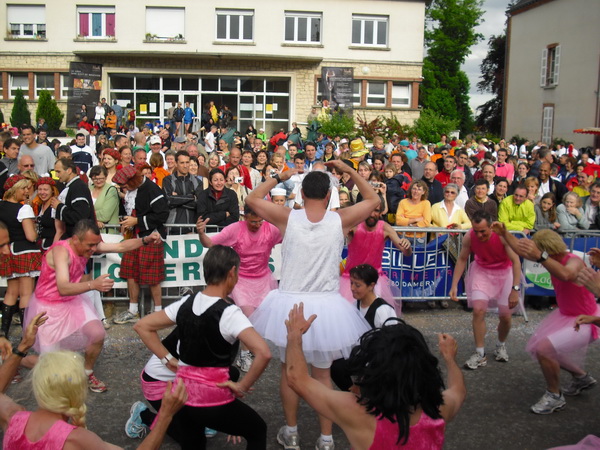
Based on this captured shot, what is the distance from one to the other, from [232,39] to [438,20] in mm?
22457

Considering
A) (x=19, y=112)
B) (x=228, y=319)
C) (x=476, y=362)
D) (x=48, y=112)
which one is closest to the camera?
(x=228, y=319)

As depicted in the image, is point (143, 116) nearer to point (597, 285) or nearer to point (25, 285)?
point (25, 285)

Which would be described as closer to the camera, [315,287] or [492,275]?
[315,287]

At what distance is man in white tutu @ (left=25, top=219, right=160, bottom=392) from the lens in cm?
542

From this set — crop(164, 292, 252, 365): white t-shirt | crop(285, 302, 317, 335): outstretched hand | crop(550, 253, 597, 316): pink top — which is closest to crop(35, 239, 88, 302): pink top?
crop(164, 292, 252, 365): white t-shirt

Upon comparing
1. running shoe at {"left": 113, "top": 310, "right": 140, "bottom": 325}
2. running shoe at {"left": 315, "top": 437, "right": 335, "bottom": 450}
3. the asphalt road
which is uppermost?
running shoe at {"left": 113, "top": 310, "right": 140, "bottom": 325}

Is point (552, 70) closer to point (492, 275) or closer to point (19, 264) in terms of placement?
point (492, 275)

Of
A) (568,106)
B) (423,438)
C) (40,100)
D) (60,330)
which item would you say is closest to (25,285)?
(60,330)

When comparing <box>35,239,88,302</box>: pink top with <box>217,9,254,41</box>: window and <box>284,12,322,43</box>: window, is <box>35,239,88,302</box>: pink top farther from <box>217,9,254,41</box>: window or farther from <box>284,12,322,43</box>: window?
<box>284,12,322,43</box>: window

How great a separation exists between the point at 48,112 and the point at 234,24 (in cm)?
1005

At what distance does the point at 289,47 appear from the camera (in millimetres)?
32781

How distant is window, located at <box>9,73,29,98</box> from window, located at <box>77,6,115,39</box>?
3.70 m

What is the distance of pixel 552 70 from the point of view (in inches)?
1361

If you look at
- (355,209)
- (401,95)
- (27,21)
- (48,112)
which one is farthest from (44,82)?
(355,209)
